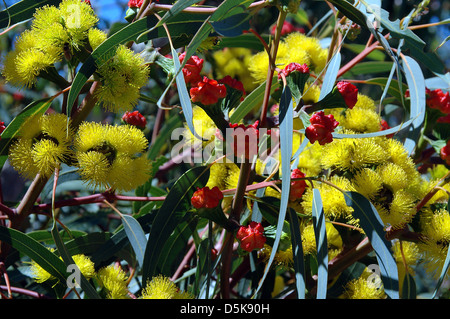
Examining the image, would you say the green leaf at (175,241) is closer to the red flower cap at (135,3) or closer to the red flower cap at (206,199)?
the red flower cap at (206,199)

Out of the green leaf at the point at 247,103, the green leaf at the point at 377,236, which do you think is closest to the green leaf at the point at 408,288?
the green leaf at the point at 377,236

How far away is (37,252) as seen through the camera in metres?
0.94

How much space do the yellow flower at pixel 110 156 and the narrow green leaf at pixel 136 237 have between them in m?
0.11

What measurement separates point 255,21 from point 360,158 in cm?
106

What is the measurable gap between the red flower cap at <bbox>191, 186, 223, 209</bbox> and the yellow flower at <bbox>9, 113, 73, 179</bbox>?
9.9 inches

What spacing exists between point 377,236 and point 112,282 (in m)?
0.53

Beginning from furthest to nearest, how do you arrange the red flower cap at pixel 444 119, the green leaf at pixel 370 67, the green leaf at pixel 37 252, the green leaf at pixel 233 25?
the green leaf at pixel 370 67 < the red flower cap at pixel 444 119 < the green leaf at pixel 37 252 < the green leaf at pixel 233 25

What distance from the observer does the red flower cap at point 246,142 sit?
893mm

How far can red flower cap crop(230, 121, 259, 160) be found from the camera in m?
0.89

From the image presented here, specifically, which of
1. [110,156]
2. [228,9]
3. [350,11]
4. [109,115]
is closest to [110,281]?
[110,156]

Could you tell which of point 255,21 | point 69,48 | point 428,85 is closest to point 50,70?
point 69,48

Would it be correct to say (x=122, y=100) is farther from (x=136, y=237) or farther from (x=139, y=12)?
(x=136, y=237)

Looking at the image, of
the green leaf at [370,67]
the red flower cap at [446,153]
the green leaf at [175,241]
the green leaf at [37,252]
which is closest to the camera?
the green leaf at [37,252]

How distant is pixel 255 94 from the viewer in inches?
42.5
